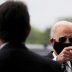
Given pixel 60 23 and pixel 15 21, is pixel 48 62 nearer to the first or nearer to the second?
pixel 15 21

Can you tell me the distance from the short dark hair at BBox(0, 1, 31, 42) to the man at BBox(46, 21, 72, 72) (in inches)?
35.4

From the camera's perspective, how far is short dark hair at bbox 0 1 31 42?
14.3 feet

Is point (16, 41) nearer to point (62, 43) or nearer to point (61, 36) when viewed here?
point (62, 43)

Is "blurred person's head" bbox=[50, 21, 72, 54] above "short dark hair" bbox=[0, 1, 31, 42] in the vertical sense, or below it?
below

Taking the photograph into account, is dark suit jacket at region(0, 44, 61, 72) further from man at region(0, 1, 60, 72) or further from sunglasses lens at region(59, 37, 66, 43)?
sunglasses lens at region(59, 37, 66, 43)

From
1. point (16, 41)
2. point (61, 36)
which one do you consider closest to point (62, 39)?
point (61, 36)

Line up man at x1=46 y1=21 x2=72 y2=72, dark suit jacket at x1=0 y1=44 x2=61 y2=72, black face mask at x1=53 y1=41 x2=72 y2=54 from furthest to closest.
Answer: black face mask at x1=53 y1=41 x2=72 y2=54 → man at x1=46 y1=21 x2=72 y2=72 → dark suit jacket at x1=0 y1=44 x2=61 y2=72

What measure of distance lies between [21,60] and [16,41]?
0.18 m

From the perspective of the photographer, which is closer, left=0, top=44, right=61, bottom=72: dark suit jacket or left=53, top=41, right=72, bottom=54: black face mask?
left=0, top=44, right=61, bottom=72: dark suit jacket

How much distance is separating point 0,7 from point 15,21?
0.20 m

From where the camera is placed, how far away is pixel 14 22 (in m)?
4.37

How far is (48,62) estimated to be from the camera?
4.44 meters

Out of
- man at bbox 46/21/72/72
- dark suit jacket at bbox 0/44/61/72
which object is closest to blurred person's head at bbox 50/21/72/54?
man at bbox 46/21/72/72

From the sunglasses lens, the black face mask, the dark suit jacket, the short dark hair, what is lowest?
the black face mask
